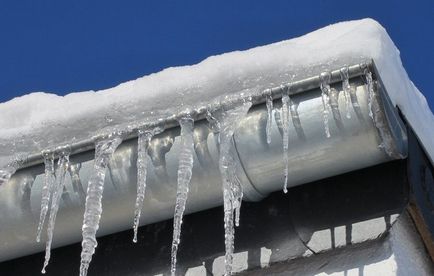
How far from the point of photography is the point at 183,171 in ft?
6.12

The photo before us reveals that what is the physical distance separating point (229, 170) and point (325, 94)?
201 millimetres

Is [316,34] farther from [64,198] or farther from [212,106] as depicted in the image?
[64,198]

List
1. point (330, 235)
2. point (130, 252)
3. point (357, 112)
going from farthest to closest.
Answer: point (130, 252) < point (330, 235) < point (357, 112)

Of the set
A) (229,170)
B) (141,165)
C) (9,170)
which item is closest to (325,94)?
(229,170)

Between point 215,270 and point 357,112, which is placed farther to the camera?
point 215,270

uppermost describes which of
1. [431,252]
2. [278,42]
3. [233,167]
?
[278,42]

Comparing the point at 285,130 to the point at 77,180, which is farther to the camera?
the point at 77,180

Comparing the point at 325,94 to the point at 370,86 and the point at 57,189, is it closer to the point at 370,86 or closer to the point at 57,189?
the point at 370,86

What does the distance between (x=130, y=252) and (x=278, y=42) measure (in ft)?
1.59

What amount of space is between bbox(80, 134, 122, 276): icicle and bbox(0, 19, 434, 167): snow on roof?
0.05 m

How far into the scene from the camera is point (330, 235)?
193 centimetres

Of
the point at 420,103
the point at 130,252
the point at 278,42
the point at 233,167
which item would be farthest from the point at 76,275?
the point at 420,103

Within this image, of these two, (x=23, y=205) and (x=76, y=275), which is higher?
(x=23, y=205)

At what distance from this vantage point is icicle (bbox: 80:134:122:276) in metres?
1.92
